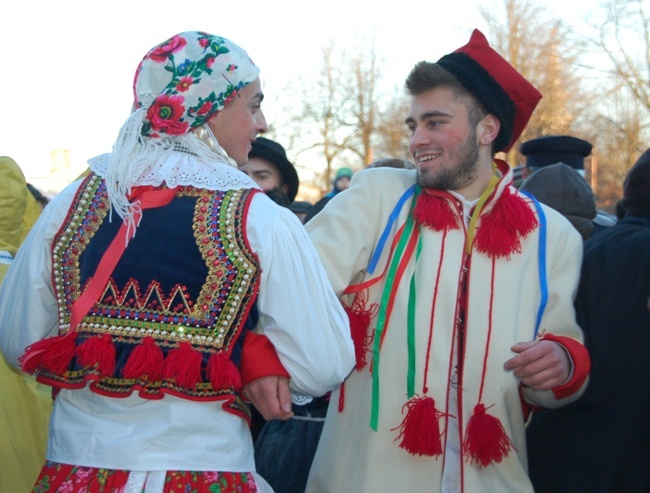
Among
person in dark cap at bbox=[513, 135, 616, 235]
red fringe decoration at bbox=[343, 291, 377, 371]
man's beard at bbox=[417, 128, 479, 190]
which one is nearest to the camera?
red fringe decoration at bbox=[343, 291, 377, 371]

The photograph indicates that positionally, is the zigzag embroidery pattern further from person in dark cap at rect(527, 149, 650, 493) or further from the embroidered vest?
person in dark cap at rect(527, 149, 650, 493)

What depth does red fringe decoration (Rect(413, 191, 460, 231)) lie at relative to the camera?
2.96 m

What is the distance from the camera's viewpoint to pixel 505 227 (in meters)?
2.97

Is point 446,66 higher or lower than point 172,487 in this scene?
higher

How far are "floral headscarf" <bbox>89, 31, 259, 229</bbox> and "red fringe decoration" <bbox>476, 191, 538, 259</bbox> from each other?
1.02m

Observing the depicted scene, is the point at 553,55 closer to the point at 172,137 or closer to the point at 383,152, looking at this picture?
the point at 383,152

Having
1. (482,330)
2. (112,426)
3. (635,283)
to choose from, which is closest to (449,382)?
(482,330)

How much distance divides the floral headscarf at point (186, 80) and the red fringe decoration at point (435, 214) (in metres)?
0.89

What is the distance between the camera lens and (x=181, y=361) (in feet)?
6.84

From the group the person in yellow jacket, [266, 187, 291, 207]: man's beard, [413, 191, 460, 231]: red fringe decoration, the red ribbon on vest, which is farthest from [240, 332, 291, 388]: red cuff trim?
[266, 187, 291, 207]: man's beard

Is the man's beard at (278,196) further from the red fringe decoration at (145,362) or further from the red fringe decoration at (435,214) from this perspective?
the red fringe decoration at (145,362)

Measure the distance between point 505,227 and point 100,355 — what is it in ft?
4.95

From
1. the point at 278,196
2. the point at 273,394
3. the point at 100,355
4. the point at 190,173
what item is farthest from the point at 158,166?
the point at 278,196

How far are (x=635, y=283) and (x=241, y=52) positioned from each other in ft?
4.99
